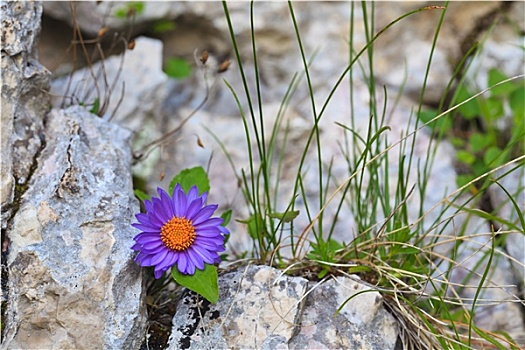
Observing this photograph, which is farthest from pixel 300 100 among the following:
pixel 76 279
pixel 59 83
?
pixel 76 279

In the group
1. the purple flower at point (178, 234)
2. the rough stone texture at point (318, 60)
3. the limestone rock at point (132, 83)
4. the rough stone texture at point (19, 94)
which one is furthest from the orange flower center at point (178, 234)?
the rough stone texture at point (318, 60)

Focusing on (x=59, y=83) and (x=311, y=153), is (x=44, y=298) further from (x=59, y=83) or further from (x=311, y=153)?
(x=311, y=153)

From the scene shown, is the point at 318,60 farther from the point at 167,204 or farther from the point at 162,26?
the point at 167,204

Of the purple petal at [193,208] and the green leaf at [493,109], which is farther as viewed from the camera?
the green leaf at [493,109]

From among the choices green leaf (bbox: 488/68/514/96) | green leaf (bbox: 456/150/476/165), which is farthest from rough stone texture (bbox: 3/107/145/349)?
green leaf (bbox: 488/68/514/96)

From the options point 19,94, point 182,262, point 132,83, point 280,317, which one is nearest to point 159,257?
point 182,262

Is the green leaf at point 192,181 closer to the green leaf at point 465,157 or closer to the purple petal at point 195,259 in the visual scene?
the purple petal at point 195,259
